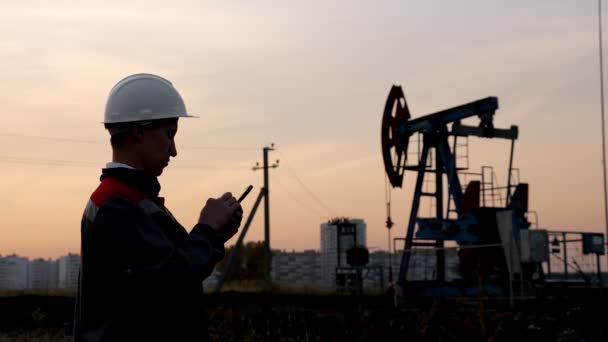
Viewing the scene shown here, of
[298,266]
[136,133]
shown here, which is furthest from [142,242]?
[298,266]

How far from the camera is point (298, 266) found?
487 feet

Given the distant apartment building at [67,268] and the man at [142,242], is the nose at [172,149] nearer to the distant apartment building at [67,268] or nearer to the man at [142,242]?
the man at [142,242]

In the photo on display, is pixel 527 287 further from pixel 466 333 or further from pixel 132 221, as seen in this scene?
pixel 132 221

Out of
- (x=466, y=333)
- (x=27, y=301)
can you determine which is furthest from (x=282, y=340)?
(x=27, y=301)

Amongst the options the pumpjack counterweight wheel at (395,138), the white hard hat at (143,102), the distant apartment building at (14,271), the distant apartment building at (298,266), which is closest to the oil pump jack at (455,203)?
the pumpjack counterweight wheel at (395,138)

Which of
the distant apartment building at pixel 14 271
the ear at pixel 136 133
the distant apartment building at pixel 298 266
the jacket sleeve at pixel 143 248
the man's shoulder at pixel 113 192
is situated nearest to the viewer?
the jacket sleeve at pixel 143 248

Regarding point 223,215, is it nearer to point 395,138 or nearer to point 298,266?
point 395,138

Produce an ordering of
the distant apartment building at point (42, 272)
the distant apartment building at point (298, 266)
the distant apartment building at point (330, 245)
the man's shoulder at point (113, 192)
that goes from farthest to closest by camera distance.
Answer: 1. the distant apartment building at point (42, 272)
2. the distant apartment building at point (298, 266)
3. the distant apartment building at point (330, 245)
4. the man's shoulder at point (113, 192)

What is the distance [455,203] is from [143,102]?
18197mm

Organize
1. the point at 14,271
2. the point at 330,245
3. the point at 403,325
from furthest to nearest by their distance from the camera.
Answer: the point at 14,271, the point at 330,245, the point at 403,325

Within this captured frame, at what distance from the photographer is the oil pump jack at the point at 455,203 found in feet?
61.8

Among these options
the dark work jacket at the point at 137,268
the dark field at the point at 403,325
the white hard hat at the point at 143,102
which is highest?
the white hard hat at the point at 143,102

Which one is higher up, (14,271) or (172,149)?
(172,149)

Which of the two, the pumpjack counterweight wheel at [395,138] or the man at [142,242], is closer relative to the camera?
the man at [142,242]
